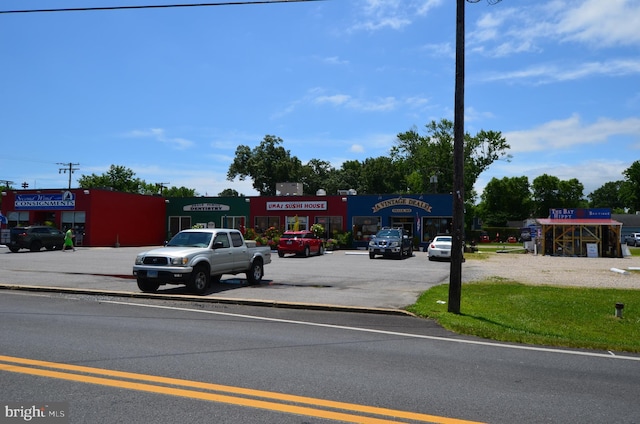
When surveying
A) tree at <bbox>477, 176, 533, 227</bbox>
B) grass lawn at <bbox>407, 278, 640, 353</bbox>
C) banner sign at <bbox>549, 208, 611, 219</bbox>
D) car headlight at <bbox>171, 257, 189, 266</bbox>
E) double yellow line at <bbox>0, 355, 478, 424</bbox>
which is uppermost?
tree at <bbox>477, 176, 533, 227</bbox>

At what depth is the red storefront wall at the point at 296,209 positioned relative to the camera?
42.6m

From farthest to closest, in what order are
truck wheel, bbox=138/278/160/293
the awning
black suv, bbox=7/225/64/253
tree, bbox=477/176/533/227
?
tree, bbox=477/176/533/227, the awning, black suv, bbox=7/225/64/253, truck wheel, bbox=138/278/160/293

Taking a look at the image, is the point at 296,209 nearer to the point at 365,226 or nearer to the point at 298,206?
the point at 298,206

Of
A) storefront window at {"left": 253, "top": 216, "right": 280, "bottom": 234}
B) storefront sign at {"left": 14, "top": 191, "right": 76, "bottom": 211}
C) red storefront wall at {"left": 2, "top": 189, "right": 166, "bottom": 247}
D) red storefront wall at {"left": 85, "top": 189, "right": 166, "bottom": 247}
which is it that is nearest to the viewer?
red storefront wall at {"left": 2, "top": 189, "right": 166, "bottom": 247}

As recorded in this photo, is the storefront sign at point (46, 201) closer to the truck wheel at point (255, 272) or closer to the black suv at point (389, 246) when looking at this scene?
the black suv at point (389, 246)

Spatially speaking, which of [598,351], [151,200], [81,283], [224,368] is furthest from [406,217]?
[224,368]

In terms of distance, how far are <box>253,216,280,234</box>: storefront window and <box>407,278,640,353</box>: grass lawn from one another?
3034cm

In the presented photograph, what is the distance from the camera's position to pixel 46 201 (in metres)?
41.8

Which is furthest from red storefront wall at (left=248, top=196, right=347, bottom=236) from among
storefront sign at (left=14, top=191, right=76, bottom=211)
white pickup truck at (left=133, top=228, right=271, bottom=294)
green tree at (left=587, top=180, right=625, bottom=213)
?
green tree at (left=587, top=180, right=625, bottom=213)

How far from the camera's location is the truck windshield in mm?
13812

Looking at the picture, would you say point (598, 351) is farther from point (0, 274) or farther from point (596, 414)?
point (0, 274)

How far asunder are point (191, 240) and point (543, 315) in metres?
9.25

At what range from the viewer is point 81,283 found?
15.0 meters

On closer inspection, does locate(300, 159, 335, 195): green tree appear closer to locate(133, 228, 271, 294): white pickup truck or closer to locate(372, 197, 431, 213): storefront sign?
locate(372, 197, 431, 213): storefront sign
